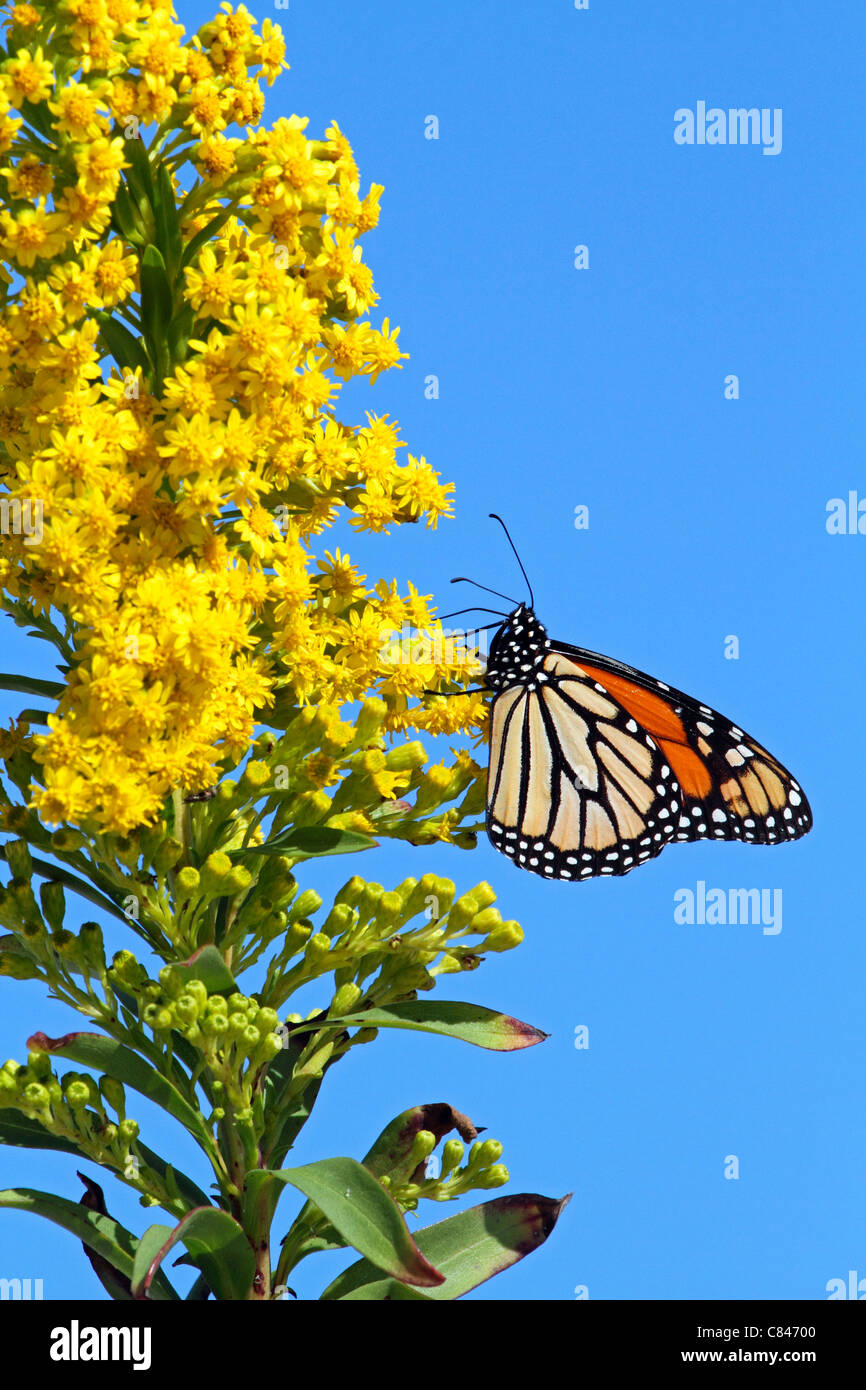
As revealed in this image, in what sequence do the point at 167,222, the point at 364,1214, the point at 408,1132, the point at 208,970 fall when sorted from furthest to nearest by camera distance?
the point at 408,1132 → the point at 167,222 → the point at 208,970 → the point at 364,1214

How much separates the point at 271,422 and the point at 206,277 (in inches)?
16.4

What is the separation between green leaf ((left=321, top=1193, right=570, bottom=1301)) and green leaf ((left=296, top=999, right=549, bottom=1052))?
0.53m

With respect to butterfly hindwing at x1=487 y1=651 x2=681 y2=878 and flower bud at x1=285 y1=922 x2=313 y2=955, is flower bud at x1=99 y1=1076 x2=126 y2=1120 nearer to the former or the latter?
flower bud at x1=285 y1=922 x2=313 y2=955

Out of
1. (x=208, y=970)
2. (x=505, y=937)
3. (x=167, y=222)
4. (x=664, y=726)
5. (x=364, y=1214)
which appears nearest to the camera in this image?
(x=364, y=1214)

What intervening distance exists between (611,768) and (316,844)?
146 centimetres

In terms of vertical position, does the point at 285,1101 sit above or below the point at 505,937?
below

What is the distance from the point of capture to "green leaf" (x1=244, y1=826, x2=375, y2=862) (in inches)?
145

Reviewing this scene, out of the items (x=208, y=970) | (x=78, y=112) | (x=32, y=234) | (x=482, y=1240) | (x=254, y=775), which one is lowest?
(x=482, y=1240)

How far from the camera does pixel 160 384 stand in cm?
368

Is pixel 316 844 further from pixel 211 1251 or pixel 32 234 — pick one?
pixel 32 234

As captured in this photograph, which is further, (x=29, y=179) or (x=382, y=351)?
(x=382, y=351)

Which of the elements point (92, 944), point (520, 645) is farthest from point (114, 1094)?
point (520, 645)

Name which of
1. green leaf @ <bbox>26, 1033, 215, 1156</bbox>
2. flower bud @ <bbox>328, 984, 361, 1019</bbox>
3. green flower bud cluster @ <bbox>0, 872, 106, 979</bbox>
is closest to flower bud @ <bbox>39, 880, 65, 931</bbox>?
green flower bud cluster @ <bbox>0, 872, 106, 979</bbox>

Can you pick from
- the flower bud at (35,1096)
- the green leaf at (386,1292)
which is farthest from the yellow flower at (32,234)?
the green leaf at (386,1292)
